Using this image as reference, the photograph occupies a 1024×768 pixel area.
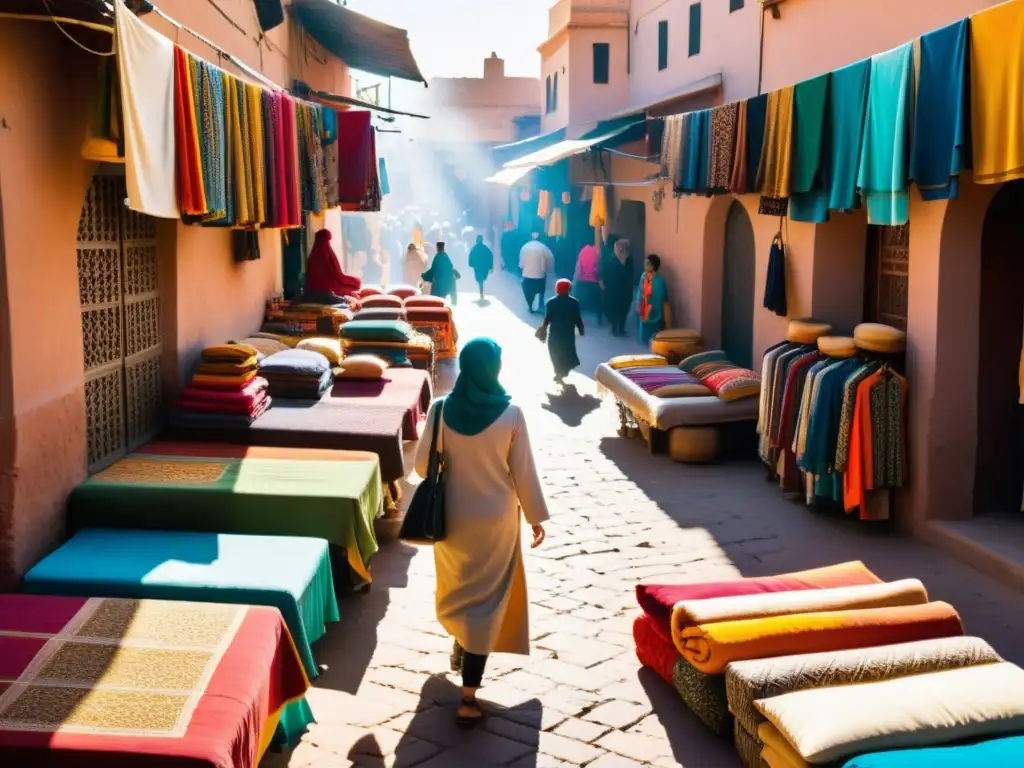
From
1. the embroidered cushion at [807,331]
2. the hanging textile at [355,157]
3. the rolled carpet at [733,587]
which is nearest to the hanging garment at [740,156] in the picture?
the embroidered cushion at [807,331]

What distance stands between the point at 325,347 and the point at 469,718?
557cm

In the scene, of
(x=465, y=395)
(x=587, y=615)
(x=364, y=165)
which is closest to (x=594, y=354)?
(x=364, y=165)

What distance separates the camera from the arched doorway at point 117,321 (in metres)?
6.94

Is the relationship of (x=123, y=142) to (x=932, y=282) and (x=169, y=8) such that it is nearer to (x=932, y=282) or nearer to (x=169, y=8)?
(x=169, y=8)

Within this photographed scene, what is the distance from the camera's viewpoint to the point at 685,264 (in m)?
15.1

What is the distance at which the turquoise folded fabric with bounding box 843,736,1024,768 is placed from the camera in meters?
4.05

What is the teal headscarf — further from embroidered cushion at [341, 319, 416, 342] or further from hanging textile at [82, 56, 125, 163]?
embroidered cushion at [341, 319, 416, 342]

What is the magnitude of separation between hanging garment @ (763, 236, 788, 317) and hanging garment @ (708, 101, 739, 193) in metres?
0.85

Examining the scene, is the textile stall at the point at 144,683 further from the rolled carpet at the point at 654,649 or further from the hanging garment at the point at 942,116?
the hanging garment at the point at 942,116

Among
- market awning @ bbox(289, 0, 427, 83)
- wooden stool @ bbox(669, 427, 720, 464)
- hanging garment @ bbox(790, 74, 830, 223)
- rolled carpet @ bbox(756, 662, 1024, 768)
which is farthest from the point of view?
market awning @ bbox(289, 0, 427, 83)

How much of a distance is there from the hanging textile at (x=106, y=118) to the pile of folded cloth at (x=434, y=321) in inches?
339

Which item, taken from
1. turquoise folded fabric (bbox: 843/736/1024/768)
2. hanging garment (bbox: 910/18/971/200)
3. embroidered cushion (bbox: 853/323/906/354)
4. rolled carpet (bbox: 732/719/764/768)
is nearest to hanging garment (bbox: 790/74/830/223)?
embroidered cushion (bbox: 853/323/906/354)

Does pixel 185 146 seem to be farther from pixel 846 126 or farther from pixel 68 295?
pixel 846 126

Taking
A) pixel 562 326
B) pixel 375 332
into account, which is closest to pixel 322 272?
pixel 375 332
